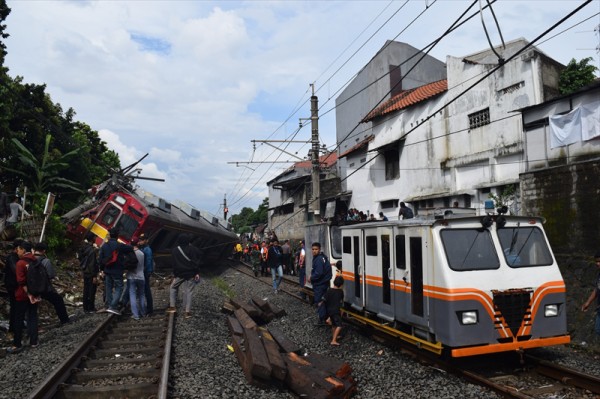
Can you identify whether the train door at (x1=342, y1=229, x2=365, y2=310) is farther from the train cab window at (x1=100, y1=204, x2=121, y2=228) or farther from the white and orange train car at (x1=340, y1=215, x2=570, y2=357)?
the train cab window at (x1=100, y1=204, x2=121, y2=228)

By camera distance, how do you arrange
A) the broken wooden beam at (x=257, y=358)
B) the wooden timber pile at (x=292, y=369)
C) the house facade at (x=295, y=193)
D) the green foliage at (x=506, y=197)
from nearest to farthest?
the wooden timber pile at (x=292, y=369) < the broken wooden beam at (x=257, y=358) < the green foliage at (x=506, y=197) < the house facade at (x=295, y=193)

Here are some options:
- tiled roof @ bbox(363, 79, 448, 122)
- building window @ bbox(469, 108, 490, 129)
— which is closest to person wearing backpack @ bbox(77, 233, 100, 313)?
building window @ bbox(469, 108, 490, 129)

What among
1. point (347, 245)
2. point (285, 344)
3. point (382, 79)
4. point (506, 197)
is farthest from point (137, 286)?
point (382, 79)

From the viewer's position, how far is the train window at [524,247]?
714cm

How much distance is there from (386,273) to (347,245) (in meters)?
1.77

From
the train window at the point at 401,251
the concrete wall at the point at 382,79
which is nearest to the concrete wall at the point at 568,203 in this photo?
the train window at the point at 401,251

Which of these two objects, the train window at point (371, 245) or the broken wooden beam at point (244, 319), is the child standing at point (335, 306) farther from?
the broken wooden beam at point (244, 319)

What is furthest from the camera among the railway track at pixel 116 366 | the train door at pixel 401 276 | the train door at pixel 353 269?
the train door at pixel 353 269

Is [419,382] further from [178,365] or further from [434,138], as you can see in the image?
[434,138]

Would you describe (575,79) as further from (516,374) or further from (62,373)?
(62,373)

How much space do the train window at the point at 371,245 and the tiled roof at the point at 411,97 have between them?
1386 cm

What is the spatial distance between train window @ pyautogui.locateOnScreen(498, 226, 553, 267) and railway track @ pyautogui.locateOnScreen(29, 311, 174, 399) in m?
5.10

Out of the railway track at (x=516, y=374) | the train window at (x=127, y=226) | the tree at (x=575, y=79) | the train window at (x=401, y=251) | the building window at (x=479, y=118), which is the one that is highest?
the tree at (x=575, y=79)

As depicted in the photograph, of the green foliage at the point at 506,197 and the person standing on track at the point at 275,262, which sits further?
the green foliage at the point at 506,197
